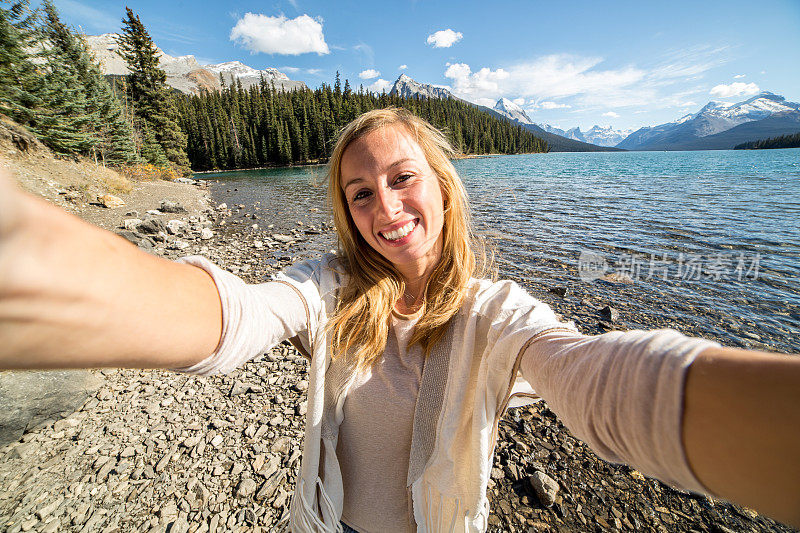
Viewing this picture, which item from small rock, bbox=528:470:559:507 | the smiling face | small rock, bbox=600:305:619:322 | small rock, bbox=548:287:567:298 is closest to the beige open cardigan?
the smiling face

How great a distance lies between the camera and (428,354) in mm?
1726

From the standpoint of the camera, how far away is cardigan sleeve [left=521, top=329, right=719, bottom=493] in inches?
30.5

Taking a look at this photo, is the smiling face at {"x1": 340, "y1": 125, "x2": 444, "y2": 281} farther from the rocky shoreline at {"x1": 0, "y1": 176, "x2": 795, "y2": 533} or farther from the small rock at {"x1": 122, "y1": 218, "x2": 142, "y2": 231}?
the small rock at {"x1": 122, "y1": 218, "x2": 142, "y2": 231}

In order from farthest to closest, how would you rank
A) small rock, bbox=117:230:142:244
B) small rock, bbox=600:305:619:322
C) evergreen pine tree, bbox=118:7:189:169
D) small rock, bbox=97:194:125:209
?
evergreen pine tree, bbox=118:7:189:169, small rock, bbox=97:194:125:209, small rock, bbox=117:230:142:244, small rock, bbox=600:305:619:322

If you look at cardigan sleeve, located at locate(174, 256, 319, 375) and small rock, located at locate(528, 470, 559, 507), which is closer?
cardigan sleeve, located at locate(174, 256, 319, 375)

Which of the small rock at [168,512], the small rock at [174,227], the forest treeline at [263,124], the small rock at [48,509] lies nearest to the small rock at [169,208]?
the small rock at [174,227]

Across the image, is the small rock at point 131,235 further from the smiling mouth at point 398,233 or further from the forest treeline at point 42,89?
the forest treeline at point 42,89

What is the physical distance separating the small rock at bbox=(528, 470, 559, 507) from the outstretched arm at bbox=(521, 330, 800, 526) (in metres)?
2.51

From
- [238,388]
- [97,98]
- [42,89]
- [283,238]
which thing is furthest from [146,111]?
[238,388]

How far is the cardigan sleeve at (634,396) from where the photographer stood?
78 cm

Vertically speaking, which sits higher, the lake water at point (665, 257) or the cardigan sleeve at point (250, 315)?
→ the cardigan sleeve at point (250, 315)

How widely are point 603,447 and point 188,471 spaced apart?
3591 millimetres

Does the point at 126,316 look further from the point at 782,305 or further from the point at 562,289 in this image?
the point at 782,305

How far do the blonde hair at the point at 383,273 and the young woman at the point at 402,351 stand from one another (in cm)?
1
